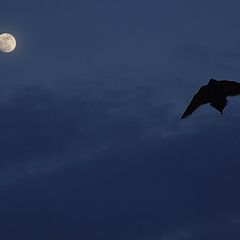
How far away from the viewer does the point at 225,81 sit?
30.5 m

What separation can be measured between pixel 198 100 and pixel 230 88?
1823mm

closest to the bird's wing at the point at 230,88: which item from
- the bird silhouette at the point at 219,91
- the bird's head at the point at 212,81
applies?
the bird silhouette at the point at 219,91

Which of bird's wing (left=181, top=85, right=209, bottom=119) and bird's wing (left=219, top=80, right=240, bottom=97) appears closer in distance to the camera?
bird's wing (left=219, top=80, right=240, bottom=97)

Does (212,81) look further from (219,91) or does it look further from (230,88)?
(230,88)

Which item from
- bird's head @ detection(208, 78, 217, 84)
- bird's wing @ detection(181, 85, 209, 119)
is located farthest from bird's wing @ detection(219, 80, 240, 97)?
bird's wing @ detection(181, 85, 209, 119)

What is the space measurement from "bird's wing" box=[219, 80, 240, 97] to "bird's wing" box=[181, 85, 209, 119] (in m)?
1.02

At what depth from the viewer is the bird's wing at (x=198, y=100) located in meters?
31.7

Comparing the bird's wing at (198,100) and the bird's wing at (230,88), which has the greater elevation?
the bird's wing at (198,100)

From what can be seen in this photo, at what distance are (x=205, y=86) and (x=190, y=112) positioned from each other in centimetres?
144

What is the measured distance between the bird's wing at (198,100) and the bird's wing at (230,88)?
1.02m

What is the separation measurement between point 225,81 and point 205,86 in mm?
1244

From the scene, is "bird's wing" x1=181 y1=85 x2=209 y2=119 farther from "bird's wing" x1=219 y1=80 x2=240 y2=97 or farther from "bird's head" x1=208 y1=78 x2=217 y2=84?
"bird's wing" x1=219 y1=80 x2=240 y2=97

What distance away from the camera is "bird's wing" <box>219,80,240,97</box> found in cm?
3059

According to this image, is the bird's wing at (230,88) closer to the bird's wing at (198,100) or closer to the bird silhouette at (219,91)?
the bird silhouette at (219,91)
